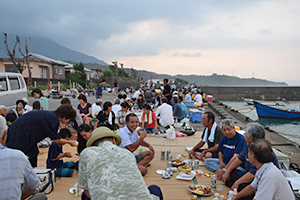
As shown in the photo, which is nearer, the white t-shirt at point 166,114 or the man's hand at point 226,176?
the man's hand at point 226,176

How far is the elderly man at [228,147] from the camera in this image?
3845mm

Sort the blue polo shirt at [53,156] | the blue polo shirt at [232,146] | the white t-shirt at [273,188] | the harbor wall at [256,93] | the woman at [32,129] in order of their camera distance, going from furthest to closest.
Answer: the harbor wall at [256,93] < the blue polo shirt at [53,156] < the blue polo shirt at [232,146] < the woman at [32,129] < the white t-shirt at [273,188]

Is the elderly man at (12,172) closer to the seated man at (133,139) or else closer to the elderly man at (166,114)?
the seated man at (133,139)

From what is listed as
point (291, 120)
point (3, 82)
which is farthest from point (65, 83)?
point (291, 120)

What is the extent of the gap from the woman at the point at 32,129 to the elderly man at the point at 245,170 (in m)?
2.85

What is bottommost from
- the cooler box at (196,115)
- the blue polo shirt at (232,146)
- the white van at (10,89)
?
the cooler box at (196,115)

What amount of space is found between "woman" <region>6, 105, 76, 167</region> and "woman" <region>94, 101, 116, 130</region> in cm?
348

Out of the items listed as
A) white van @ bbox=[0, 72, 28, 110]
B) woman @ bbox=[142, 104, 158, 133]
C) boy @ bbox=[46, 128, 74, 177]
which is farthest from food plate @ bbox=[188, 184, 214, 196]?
white van @ bbox=[0, 72, 28, 110]

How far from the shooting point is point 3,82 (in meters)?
8.33

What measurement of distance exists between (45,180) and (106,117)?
12.3ft

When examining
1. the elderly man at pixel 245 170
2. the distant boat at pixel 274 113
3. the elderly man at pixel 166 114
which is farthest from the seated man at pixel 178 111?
the distant boat at pixel 274 113

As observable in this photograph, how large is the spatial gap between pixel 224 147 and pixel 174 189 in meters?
1.37

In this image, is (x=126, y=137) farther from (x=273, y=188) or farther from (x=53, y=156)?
(x=273, y=188)

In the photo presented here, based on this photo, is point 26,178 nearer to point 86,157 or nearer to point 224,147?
point 86,157
